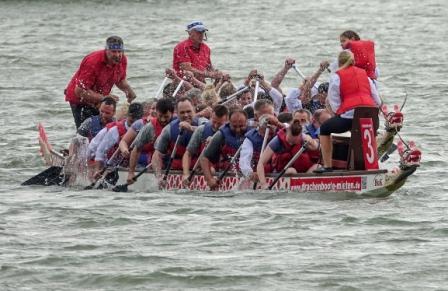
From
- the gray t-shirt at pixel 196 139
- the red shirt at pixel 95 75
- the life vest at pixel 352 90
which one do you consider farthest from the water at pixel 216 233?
the red shirt at pixel 95 75

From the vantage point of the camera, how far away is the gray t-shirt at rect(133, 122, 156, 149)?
62.0 feet

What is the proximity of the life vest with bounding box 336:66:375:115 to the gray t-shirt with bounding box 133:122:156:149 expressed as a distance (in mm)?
2578

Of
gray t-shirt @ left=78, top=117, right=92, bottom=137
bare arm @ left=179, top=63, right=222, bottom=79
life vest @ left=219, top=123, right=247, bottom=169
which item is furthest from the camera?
bare arm @ left=179, top=63, right=222, bottom=79

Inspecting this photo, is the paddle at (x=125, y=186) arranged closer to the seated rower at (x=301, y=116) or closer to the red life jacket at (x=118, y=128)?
the red life jacket at (x=118, y=128)

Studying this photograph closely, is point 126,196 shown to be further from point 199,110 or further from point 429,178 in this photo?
point 429,178

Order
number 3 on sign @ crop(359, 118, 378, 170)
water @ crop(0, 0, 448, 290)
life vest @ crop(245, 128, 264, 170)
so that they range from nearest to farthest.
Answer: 1. water @ crop(0, 0, 448, 290)
2. number 3 on sign @ crop(359, 118, 378, 170)
3. life vest @ crop(245, 128, 264, 170)

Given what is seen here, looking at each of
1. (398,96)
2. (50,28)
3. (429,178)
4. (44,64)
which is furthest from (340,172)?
(50,28)

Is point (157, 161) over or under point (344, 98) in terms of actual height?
under

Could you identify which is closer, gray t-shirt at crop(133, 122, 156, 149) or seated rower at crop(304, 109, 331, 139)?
seated rower at crop(304, 109, 331, 139)

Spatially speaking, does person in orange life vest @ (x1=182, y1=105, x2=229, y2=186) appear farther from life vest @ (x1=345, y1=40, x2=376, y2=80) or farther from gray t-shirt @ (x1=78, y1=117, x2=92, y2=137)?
gray t-shirt @ (x1=78, y1=117, x2=92, y2=137)

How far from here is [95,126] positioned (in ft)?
65.8

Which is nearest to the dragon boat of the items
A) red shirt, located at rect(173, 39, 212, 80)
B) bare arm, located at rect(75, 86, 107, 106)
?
bare arm, located at rect(75, 86, 107, 106)

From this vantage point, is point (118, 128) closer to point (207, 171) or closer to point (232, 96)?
point (232, 96)

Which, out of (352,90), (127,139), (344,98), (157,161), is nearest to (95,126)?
(127,139)
